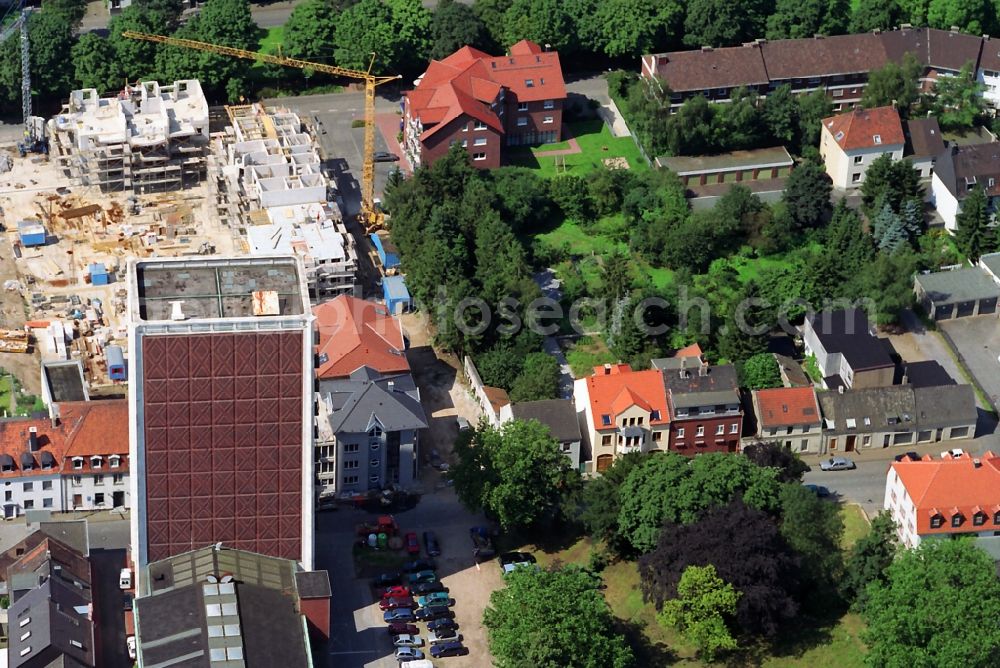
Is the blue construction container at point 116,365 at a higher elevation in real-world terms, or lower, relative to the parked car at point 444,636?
higher

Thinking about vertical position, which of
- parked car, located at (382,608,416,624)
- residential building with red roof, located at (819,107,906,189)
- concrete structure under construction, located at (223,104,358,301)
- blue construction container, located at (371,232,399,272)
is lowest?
parked car, located at (382,608,416,624)

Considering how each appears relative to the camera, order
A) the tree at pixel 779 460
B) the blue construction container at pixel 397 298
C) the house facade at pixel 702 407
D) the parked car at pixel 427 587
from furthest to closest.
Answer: the blue construction container at pixel 397 298
the house facade at pixel 702 407
the tree at pixel 779 460
the parked car at pixel 427 587

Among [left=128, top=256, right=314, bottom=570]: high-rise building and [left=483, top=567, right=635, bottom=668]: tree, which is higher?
[left=128, top=256, right=314, bottom=570]: high-rise building

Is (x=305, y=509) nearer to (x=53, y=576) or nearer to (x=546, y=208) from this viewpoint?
(x=53, y=576)

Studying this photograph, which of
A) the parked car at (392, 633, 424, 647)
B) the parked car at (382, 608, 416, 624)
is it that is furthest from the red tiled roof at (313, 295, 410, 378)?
the parked car at (392, 633, 424, 647)

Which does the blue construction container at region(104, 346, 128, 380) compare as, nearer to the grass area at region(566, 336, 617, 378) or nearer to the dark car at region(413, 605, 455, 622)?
the dark car at region(413, 605, 455, 622)

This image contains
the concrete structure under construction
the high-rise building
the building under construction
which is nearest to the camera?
the high-rise building

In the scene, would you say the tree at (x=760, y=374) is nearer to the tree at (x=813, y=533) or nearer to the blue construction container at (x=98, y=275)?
the tree at (x=813, y=533)

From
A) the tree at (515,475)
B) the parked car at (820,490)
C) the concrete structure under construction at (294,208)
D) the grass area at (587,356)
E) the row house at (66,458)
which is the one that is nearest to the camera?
the tree at (515,475)

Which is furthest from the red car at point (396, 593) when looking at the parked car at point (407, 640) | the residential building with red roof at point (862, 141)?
the residential building with red roof at point (862, 141)
